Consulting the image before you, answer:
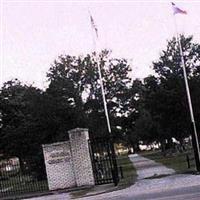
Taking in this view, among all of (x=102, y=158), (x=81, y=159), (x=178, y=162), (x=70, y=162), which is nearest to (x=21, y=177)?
(x=70, y=162)

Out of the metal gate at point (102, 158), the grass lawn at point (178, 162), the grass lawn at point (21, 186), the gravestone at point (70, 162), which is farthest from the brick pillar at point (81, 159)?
the grass lawn at point (178, 162)

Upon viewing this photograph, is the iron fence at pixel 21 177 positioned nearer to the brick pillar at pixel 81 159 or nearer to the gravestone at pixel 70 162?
the gravestone at pixel 70 162

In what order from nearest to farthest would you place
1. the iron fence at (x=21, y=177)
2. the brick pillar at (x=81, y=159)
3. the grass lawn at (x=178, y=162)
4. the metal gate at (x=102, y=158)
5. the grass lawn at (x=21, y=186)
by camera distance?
the metal gate at (x=102, y=158) < the brick pillar at (x=81, y=159) < the grass lawn at (x=21, y=186) < the iron fence at (x=21, y=177) < the grass lawn at (x=178, y=162)

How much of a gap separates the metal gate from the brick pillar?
1.31 feet

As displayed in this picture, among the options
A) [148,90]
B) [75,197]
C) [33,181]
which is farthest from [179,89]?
[75,197]

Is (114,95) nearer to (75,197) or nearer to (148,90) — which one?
(148,90)

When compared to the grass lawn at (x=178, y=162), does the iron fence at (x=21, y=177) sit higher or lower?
higher

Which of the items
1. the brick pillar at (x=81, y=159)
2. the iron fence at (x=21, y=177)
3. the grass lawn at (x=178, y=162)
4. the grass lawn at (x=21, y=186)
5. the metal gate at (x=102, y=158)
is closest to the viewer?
the metal gate at (x=102, y=158)

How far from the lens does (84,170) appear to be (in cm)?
3238

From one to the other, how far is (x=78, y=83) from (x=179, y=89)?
16.5 metres

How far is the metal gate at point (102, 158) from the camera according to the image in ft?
102

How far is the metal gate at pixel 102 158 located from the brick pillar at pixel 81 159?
0.40 metres

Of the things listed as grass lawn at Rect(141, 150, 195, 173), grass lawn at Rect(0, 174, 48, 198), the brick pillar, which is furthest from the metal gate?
grass lawn at Rect(141, 150, 195, 173)

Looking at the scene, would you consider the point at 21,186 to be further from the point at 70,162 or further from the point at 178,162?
the point at 178,162
